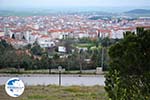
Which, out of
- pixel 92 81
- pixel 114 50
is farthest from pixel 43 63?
pixel 114 50

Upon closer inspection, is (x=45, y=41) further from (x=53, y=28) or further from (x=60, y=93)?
(x=60, y=93)

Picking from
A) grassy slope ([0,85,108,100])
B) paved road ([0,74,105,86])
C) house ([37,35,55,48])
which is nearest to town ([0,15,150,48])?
house ([37,35,55,48])

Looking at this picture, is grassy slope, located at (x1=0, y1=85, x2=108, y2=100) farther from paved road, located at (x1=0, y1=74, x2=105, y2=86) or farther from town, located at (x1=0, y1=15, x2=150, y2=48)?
town, located at (x1=0, y1=15, x2=150, y2=48)

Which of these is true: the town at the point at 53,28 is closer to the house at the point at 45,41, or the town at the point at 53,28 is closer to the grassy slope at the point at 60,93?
the house at the point at 45,41

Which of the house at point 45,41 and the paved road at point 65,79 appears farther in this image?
the house at point 45,41

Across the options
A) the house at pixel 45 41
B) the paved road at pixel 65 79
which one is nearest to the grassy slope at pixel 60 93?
the paved road at pixel 65 79

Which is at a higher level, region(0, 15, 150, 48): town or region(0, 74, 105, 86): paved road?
region(0, 15, 150, 48): town

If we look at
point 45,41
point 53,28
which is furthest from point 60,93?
point 53,28

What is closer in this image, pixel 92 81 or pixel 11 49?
pixel 92 81

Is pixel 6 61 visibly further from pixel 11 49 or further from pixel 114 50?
pixel 114 50
